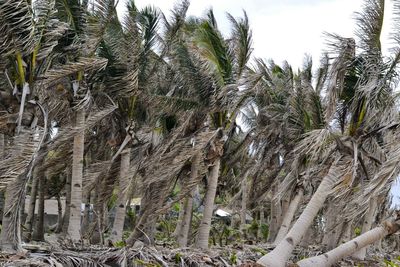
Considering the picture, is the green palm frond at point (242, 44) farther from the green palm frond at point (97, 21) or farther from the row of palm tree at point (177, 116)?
the green palm frond at point (97, 21)

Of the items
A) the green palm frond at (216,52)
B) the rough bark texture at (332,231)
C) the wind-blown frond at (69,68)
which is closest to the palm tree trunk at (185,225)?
the green palm frond at (216,52)

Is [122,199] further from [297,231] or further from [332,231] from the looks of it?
[332,231]

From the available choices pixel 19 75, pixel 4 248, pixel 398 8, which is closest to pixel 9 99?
pixel 19 75

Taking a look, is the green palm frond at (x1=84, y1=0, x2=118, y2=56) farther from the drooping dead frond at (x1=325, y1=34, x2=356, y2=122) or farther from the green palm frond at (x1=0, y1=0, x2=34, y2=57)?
the drooping dead frond at (x1=325, y1=34, x2=356, y2=122)

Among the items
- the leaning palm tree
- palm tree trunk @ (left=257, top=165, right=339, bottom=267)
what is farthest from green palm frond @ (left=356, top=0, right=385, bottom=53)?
palm tree trunk @ (left=257, top=165, right=339, bottom=267)

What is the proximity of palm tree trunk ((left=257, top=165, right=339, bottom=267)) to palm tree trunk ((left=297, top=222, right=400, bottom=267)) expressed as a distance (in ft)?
1.75

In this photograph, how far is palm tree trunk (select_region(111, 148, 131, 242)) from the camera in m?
14.3

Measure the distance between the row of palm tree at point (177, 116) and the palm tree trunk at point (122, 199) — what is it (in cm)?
4

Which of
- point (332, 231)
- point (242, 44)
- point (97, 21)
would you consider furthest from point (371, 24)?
point (332, 231)

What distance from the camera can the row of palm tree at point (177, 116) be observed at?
9.88 metres

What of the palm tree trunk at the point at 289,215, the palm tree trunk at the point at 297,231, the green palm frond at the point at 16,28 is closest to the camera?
the green palm frond at the point at 16,28

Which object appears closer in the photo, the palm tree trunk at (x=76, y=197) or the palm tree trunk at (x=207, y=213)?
the palm tree trunk at (x=76, y=197)

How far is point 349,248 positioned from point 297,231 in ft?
4.82

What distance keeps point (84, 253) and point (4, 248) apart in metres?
1.47
